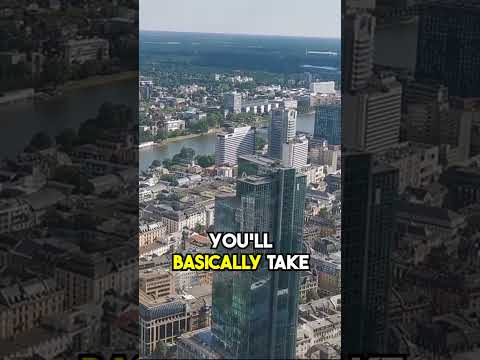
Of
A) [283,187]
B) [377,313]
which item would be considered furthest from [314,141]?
[377,313]

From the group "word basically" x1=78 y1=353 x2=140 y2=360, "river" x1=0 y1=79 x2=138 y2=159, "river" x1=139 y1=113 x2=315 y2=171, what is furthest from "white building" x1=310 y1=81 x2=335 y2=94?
"word basically" x1=78 y1=353 x2=140 y2=360

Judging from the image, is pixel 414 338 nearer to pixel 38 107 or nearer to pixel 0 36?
pixel 38 107

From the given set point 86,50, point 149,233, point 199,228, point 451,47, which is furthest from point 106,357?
point 451,47

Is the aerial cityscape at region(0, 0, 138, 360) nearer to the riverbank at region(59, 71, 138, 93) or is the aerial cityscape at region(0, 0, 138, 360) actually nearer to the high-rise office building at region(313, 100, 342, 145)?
the riverbank at region(59, 71, 138, 93)

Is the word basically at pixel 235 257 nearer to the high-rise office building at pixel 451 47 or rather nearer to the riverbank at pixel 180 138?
the riverbank at pixel 180 138

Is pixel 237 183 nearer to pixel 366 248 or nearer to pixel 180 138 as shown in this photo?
pixel 180 138

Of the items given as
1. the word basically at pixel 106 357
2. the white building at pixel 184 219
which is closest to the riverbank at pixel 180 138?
the white building at pixel 184 219
